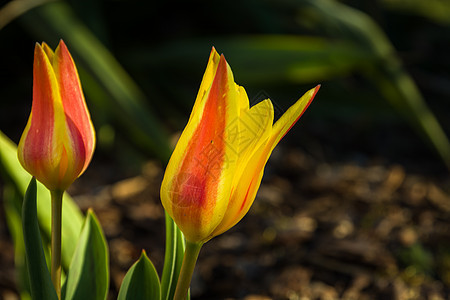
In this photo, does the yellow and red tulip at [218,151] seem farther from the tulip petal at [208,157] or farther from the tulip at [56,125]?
the tulip at [56,125]

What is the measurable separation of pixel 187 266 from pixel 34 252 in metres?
0.14

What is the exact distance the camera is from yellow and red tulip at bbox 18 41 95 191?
0.53 m

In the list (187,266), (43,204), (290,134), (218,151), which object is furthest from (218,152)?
(290,134)

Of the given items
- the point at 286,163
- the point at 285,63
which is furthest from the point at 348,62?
the point at 286,163

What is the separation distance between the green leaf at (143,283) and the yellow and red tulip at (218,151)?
16 centimetres

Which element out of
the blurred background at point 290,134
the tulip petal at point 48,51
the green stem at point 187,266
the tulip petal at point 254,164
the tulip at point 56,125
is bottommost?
the blurred background at point 290,134

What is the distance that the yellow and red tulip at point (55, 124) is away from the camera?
0.53 m

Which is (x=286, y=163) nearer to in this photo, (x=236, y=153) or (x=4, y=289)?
(x=4, y=289)

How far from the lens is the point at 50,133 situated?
1.75 ft

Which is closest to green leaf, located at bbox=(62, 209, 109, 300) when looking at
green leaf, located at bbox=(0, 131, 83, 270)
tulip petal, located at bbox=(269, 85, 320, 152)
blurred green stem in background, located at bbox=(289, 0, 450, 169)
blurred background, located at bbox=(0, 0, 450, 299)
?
green leaf, located at bbox=(0, 131, 83, 270)

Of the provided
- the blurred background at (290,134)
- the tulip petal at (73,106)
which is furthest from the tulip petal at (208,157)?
the blurred background at (290,134)

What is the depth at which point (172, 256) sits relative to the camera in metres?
0.64

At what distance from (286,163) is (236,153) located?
136 centimetres

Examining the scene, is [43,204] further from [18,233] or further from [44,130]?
[44,130]
